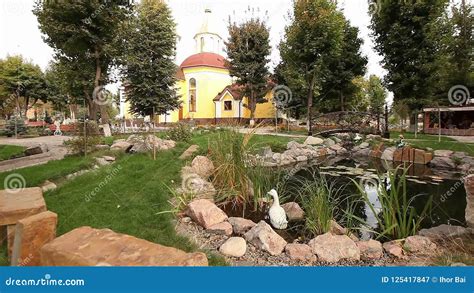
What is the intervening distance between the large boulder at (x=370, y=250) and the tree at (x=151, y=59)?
1731 cm

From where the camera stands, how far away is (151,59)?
19.9m

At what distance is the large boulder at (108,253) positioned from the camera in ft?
7.13

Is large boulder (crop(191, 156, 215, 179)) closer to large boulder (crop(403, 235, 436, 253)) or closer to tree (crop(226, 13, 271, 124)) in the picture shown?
large boulder (crop(403, 235, 436, 253))

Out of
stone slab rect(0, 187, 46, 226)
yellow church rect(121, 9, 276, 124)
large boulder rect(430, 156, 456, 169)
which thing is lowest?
large boulder rect(430, 156, 456, 169)

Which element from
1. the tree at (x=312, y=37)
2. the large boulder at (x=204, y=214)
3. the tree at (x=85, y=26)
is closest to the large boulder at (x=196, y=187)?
the large boulder at (x=204, y=214)

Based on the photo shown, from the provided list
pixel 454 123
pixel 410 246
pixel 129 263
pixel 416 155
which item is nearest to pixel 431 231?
pixel 410 246

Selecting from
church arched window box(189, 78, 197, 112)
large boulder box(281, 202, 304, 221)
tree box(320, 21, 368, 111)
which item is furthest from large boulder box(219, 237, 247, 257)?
church arched window box(189, 78, 197, 112)

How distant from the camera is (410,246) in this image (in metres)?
3.78

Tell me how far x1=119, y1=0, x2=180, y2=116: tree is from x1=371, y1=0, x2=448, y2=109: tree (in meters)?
13.3

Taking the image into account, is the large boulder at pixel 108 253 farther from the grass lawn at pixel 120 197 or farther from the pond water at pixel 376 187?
the pond water at pixel 376 187

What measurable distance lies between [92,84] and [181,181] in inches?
549

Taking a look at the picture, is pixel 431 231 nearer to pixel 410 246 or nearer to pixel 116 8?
pixel 410 246

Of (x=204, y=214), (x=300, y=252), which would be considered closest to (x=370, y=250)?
(x=300, y=252)

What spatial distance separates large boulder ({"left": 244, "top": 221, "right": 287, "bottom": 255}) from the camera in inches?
145
